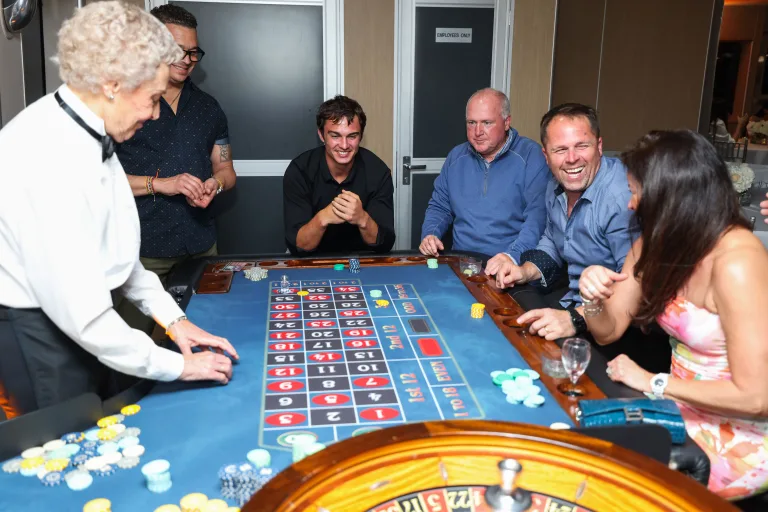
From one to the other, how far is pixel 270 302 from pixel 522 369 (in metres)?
0.91

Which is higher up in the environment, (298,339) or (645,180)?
(645,180)

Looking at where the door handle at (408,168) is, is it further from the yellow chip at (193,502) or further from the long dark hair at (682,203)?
the yellow chip at (193,502)

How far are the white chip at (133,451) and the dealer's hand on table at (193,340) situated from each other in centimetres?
43

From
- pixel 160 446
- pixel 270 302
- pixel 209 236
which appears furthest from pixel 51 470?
pixel 209 236

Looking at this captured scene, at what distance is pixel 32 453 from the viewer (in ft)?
3.88

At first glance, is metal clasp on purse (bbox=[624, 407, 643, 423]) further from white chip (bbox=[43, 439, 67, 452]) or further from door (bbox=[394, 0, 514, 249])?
door (bbox=[394, 0, 514, 249])

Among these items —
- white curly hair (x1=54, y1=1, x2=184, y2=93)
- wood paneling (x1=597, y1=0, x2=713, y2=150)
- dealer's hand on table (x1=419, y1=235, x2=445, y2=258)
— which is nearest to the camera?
white curly hair (x1=54, y1=1, x2=184, y2=93)

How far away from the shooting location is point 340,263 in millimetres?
2566

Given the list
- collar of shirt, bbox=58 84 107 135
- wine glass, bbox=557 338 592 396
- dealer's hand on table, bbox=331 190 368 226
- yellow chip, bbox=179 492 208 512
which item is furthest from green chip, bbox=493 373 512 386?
dealer's hand on table, bbox=331 190 368 226

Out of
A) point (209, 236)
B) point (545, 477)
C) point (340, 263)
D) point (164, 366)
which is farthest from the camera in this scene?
point (209, 236)

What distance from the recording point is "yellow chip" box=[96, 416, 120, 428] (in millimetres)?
1300

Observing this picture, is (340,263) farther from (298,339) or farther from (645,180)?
(645,180)

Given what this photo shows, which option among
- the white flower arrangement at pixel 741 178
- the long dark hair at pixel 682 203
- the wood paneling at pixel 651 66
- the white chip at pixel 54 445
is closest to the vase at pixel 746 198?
the white flower arrangement at pixel 741 178

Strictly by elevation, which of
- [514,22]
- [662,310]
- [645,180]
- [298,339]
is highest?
[514,22]
